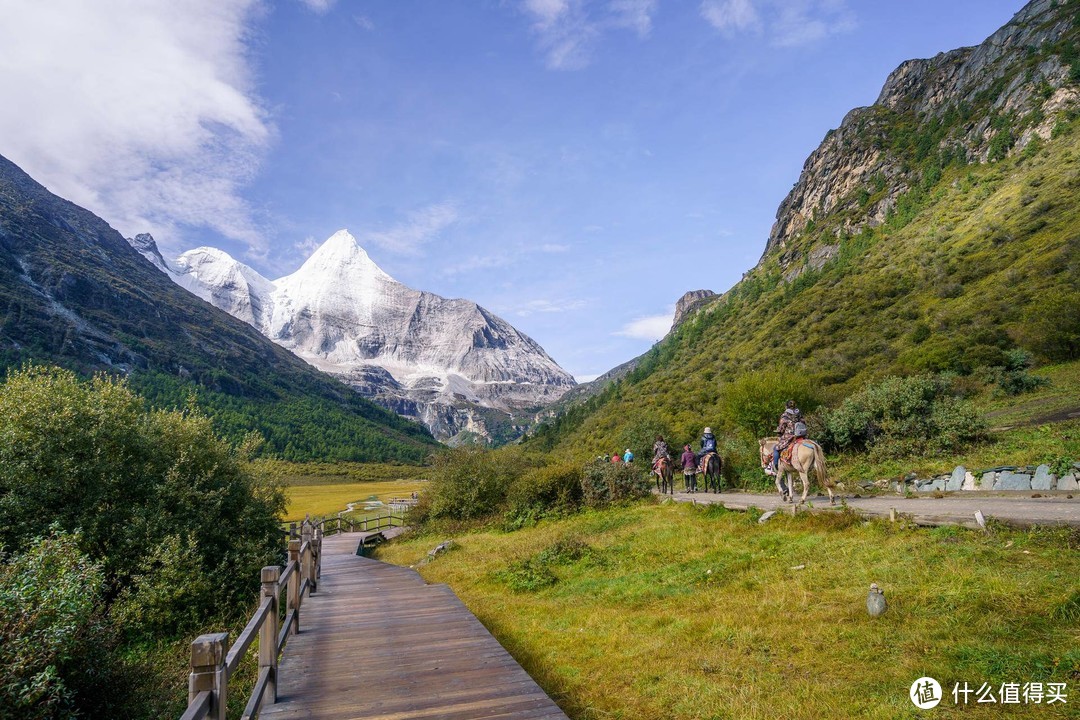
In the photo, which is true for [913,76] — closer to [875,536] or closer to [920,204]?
[920,204]

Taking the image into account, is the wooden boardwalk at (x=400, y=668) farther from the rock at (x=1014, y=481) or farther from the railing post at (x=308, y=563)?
the rock at (x=1014, y=481)

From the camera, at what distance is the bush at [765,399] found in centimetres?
3139

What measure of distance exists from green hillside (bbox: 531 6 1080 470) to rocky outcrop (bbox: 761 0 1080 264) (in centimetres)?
49

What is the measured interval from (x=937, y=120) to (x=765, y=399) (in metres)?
118

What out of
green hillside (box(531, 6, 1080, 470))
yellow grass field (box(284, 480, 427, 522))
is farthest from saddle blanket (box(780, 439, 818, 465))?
yellow grass field (box(284, 480, 427, 522))

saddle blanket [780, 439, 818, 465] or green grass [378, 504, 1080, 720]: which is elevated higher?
saddle blanket [780, 439, 818, 465]

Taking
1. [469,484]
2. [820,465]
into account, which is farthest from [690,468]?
[469,484]

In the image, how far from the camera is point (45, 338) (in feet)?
519

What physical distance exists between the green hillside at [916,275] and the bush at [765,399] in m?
0.32

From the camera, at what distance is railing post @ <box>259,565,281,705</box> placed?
6.93 m

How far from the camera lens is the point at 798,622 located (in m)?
8.30

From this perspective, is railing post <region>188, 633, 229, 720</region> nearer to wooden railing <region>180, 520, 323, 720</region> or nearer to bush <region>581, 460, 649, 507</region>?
wooden railing <region>180, 520, 323, 720</region>

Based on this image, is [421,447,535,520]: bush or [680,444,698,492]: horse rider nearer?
[680,444,698,492]: horse rider

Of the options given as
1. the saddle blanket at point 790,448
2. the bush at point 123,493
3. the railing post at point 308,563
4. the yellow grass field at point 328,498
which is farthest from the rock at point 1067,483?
the yellow grass field at point 328,498
